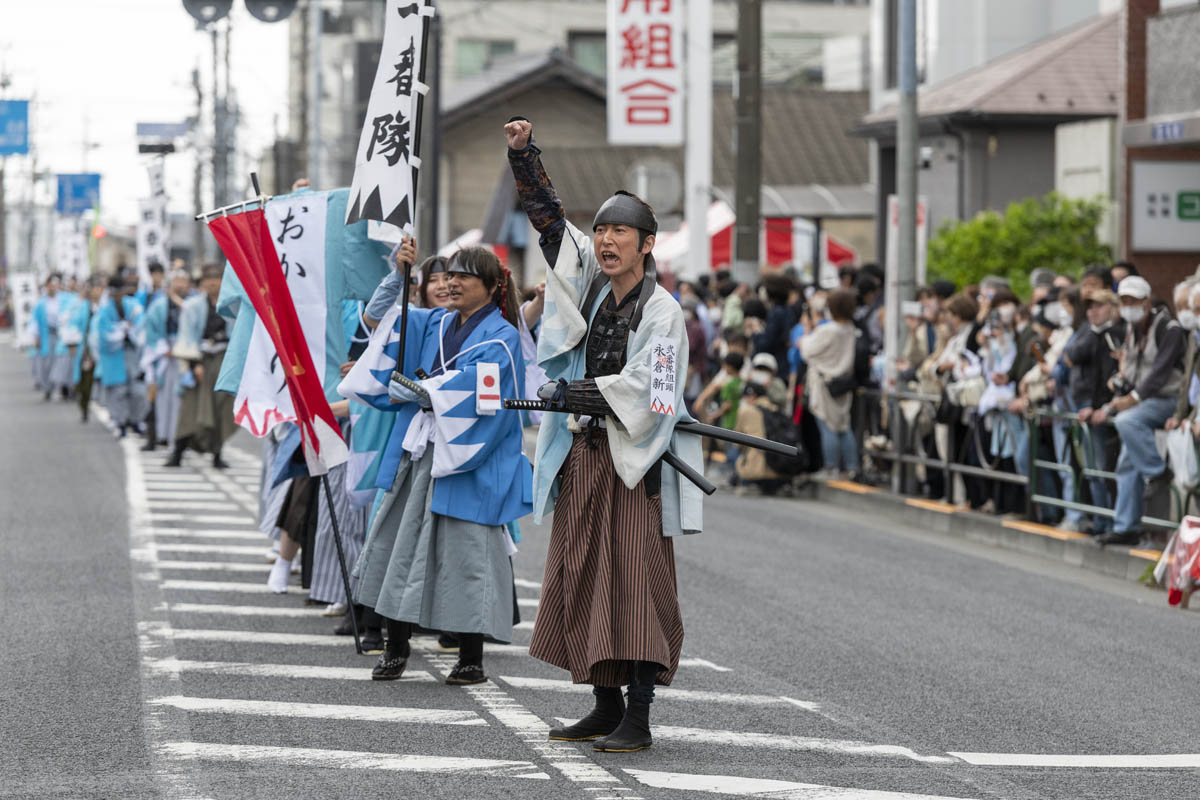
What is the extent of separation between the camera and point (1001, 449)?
45.8 feet

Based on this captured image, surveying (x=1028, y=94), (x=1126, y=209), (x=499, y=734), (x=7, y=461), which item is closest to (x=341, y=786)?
(x=499, y=734)

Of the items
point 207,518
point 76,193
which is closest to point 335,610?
point 207,518

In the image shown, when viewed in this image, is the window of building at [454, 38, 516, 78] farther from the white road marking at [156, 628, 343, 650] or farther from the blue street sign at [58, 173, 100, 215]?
the white road marking at [156, 628, 343, 650]

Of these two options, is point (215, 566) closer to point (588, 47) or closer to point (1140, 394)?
point (1140, 394)

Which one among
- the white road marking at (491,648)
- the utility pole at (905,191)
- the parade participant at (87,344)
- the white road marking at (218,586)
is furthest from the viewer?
the parade participant at (87,344)

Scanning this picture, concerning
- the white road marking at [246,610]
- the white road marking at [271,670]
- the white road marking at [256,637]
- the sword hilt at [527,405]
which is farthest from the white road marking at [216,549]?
the sword hilt at [527,405]

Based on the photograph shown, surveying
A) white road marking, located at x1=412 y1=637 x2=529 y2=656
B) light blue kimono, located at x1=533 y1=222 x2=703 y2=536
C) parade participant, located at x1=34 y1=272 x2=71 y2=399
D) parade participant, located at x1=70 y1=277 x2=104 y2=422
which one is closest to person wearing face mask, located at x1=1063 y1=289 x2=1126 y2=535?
white road marking, located at x1=412 y1=637 x2=529 y2=656

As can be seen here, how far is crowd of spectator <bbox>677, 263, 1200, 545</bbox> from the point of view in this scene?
1182 cm

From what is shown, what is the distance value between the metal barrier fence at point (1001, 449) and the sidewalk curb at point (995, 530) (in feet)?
0.73

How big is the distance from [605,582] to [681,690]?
58.7 inches

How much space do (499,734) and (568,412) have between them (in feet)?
4.18

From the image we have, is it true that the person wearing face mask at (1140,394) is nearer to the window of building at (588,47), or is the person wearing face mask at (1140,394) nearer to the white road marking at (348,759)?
the white road marking at (348,759)

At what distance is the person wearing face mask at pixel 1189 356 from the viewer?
1124cm

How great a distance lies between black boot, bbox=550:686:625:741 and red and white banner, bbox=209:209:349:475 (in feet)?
8.23
